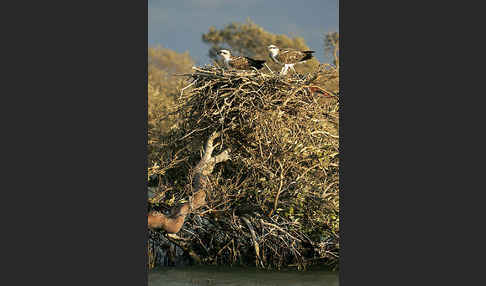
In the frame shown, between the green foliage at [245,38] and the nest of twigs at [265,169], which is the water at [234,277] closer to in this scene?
the nest of twigs at [265,169]

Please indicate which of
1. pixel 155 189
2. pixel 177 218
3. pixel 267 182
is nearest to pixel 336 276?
pixel 267 182

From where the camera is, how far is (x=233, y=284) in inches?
455

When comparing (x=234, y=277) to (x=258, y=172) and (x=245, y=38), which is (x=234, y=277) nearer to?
(x=258, y=172)

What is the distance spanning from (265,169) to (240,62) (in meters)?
2.14

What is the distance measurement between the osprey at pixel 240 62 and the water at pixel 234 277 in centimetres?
372

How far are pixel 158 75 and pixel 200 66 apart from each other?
36983 mm

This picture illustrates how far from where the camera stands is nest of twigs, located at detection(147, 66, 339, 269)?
12570 millimetres

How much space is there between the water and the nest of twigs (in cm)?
37

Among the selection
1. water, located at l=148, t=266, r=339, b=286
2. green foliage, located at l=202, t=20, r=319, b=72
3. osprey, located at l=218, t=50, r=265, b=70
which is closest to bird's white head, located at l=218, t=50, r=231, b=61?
osprey, located at l=218, t=50, r=265, b=70

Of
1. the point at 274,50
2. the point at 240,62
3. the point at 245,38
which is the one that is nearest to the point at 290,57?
the point at 274,50

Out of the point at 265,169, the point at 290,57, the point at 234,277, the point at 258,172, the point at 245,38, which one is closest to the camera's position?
the point at 234,277

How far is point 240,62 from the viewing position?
13.2 metres

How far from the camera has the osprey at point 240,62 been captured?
43.1ft

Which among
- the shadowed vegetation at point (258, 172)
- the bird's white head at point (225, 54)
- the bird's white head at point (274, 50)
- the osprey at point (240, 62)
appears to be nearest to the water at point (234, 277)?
the shadowed vegetation at point (258, 172)
